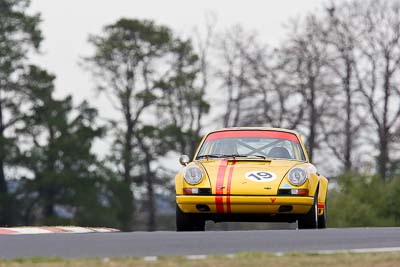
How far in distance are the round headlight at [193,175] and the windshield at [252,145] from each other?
0.86m

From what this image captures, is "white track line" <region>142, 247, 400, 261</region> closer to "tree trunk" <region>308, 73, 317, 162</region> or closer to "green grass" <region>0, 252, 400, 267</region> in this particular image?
"green grass" <region>0, 252, 400, 267</region>

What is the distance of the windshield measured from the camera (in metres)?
16.4

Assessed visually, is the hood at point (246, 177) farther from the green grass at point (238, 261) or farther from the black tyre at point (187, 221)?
the green grass at point (238, 261)

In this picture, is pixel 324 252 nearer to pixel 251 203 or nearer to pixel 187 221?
pixel 251 203

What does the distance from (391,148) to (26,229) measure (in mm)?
40812

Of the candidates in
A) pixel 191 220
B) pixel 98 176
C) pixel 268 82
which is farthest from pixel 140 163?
pixel 191 220

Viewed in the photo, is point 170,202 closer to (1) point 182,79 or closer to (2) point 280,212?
(1) point 182,79

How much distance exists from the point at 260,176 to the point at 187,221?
123 cm

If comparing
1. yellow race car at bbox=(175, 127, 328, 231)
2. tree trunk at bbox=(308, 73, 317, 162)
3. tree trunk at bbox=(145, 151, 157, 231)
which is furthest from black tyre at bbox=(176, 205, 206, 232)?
tree trunk at bbox=(145, 151, 157, 231)

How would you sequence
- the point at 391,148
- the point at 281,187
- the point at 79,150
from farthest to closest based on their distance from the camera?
the point at 79,150
the point at 391,148
the point at 281,187

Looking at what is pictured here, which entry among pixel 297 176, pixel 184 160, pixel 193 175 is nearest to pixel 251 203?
pixel 297 176

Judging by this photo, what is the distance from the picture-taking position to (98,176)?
59.1m

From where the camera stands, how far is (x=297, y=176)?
15.4 meters

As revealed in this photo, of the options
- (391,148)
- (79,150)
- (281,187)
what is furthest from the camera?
(79,150)
